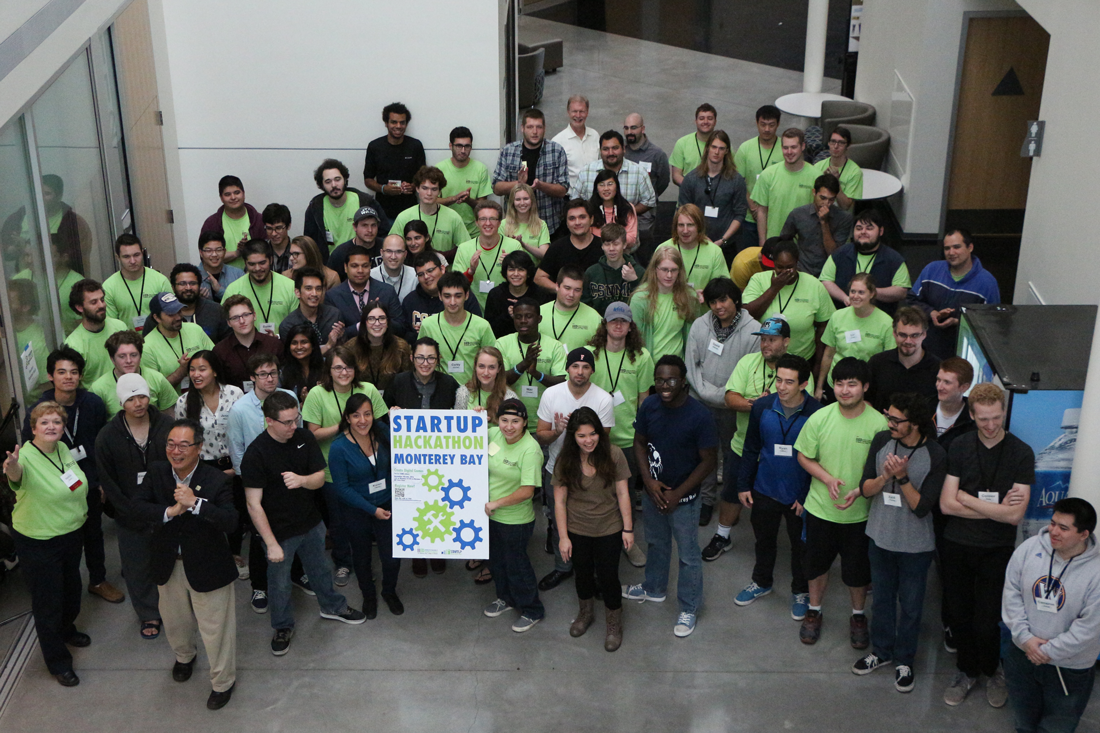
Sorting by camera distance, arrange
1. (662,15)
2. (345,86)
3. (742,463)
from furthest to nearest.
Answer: (662,15) → (345,86) → (742,463)

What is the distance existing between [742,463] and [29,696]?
4346 mm

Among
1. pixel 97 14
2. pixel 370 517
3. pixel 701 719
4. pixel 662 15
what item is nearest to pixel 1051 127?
pixel 701 719

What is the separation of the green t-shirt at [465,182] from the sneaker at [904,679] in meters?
5.15

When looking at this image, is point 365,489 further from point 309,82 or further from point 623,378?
point 309,82

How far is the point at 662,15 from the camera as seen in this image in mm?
23234

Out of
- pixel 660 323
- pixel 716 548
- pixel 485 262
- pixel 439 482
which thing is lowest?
pixel 716 548

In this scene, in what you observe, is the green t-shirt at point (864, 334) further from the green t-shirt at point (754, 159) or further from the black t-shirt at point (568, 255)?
the green t-shirt at point (754, 159)

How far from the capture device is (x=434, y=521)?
675 cm

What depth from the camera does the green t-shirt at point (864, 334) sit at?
7.36m

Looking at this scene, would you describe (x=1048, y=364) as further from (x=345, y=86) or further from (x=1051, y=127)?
(x=345, y=86)

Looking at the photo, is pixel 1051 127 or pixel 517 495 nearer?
pixel 517 495

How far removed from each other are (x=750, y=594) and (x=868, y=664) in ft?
2.90

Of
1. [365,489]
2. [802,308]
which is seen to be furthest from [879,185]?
[365,489]

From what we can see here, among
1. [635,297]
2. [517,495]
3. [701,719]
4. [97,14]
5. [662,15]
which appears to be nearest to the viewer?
[701,719]
